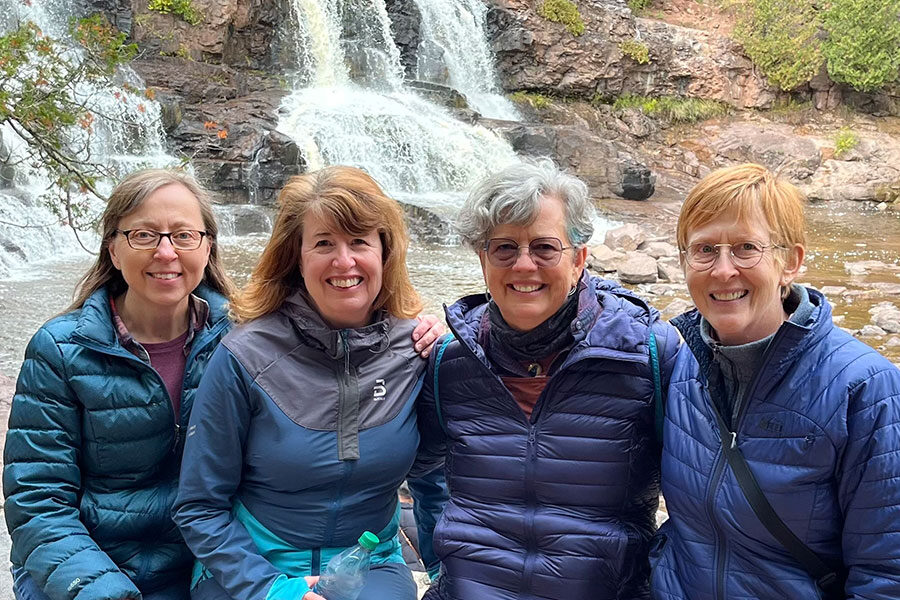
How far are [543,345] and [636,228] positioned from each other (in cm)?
1209

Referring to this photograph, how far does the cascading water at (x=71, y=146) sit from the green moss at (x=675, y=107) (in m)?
14.4

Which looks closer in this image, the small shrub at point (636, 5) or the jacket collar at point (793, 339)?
the jacket collar at point (793, 339)

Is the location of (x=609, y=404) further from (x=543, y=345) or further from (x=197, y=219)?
(x=197, y=219)

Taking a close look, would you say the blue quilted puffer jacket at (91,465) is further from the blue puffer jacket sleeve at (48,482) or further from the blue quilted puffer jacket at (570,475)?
the blue quilted puffer jacket at (570,475)

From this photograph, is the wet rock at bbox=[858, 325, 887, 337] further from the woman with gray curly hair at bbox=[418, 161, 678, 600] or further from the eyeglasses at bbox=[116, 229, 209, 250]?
the eyeglasses at bbox=[116, 229, 209, 250]

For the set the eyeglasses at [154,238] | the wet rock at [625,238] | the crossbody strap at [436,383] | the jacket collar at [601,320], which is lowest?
the wet rock at [625,238]

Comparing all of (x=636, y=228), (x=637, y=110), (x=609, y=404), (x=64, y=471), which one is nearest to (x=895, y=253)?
(x=636, y=228)

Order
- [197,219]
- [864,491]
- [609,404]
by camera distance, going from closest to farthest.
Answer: [864,491]
[609,404]
[197,219]

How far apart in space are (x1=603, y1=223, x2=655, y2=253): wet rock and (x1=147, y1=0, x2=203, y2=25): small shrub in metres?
10.8

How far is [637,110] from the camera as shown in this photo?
76.7 ft

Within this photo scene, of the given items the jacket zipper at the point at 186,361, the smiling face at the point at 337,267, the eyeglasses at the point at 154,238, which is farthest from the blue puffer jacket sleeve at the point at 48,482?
the smiling face at the point at 337,267

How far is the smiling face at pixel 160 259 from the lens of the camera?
2389 millimetres

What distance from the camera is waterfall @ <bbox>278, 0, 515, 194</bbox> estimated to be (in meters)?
15.7

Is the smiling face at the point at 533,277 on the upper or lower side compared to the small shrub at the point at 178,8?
lower
